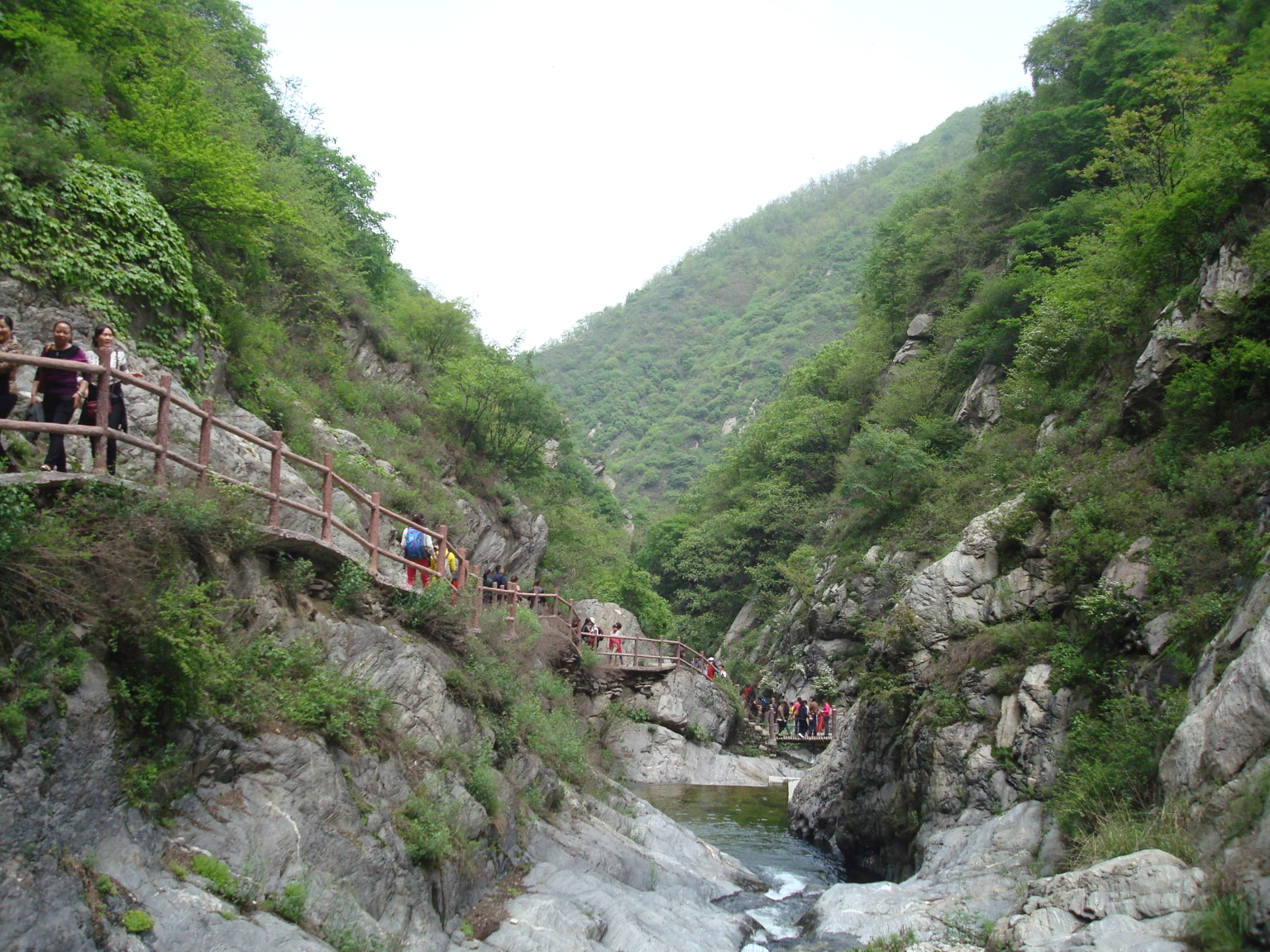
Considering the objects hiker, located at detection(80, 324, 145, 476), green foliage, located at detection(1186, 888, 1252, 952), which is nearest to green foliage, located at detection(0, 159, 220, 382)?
hiker, located at detection(80, 324, 145, 476)

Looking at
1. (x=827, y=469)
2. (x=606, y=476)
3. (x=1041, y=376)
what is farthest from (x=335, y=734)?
(x=606, y=476)

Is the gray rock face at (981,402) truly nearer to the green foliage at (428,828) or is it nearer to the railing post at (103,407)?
the green foliage at (428,828)

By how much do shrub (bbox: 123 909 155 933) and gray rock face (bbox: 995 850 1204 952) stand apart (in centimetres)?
765

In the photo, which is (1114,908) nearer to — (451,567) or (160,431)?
(160,431)

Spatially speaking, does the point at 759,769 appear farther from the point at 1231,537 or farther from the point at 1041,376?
the point at 1231,537

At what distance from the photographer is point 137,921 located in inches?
227

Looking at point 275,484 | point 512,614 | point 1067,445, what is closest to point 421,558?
point 512,614

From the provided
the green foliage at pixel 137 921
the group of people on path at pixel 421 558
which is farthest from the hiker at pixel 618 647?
the green foliage at pixel 137 921

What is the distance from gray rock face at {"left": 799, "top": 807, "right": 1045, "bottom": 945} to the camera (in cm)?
1068

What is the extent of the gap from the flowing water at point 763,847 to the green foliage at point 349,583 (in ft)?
25.2

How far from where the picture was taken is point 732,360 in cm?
11756

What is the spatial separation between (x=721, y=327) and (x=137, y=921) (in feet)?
430

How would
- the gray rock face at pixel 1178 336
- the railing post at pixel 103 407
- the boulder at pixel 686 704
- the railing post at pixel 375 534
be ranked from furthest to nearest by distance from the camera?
the boulder at pixel 686 704
the gray rock face at pixel 1178 336
the railing post at pixel 375 534
the railing post at pixel 103 407

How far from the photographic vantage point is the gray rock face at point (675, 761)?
86.2 ft
